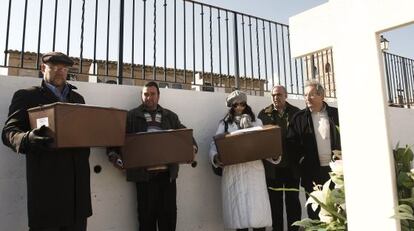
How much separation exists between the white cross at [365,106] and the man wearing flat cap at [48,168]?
1.80 m

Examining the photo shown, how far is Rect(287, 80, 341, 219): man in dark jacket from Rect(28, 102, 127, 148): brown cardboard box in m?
1.81

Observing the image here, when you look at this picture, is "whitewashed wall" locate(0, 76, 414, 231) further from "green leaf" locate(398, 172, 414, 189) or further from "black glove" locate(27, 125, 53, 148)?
"green leaf" locate(398, 172, 414, 189)

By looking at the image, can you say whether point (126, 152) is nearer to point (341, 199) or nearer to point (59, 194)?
point (59, 194)

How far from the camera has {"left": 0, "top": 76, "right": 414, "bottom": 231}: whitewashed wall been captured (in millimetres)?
2943

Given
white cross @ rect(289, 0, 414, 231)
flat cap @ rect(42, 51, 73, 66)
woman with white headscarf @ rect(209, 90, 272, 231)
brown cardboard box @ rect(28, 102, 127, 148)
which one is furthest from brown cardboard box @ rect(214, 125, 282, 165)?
white cross @ rect(289, 0, 414, 231)

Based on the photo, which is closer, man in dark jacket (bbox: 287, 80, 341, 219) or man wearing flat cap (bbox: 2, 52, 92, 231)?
man wearing flat cap (bbox: 2, 52, 92, 231)

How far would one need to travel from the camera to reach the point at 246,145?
3258 millimetres

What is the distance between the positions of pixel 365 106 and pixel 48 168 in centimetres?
201

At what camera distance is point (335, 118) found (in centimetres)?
352

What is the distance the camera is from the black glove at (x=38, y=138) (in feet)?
7.30

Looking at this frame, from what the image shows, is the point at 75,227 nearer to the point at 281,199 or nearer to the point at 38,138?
the point at 38,138

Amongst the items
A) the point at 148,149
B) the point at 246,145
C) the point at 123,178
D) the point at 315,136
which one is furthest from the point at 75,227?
the point at 315,136

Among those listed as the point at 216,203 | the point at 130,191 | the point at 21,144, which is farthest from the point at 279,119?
the point at 21,144

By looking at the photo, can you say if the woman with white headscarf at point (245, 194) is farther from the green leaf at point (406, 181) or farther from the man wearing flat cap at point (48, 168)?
the green leaf at point (406, 181)
